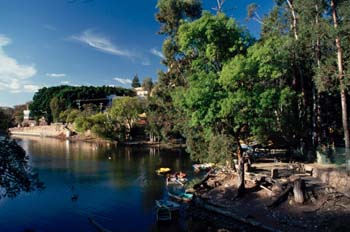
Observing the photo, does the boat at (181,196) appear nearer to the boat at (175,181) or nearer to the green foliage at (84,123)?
the boat at (175,181)

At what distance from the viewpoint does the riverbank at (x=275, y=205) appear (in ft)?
52.0

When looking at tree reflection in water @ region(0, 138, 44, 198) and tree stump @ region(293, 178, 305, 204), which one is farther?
tree stump @ region(293, 178, 305, 204)

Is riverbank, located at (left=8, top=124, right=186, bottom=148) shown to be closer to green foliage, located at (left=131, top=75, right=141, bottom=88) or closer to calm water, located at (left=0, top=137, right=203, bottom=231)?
calm water, located at (left=0, top=137, right=203, bottom=231)

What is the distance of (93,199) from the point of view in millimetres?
24875

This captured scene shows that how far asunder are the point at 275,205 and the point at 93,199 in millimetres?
14212

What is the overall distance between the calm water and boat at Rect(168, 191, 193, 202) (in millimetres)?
1609

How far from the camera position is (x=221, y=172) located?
25172 mm

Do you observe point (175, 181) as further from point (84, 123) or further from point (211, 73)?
point (84, 123)

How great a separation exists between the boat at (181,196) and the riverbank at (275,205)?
2.54 ft

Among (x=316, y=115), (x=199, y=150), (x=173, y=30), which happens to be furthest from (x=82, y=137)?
(x=316, y=115)

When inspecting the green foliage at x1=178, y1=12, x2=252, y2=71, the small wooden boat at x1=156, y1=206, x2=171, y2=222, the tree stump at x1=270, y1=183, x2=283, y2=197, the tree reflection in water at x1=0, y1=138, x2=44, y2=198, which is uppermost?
the green foliage at x1=178, y1=12, x2=252, y2=71

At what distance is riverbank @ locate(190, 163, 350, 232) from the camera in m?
15.9

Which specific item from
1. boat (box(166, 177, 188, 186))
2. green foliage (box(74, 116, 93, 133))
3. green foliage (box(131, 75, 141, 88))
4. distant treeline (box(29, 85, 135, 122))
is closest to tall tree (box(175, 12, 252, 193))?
boat (box(166, 177, 188, 186))

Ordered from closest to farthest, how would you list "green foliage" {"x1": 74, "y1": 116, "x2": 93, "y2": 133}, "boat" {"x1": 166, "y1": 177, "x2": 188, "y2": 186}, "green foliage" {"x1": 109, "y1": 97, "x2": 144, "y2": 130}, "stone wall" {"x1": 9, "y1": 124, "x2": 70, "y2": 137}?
"boat" {"x1": 166, "y1": 177, "x2": 188, "y2": 186} → "green foliage" {"x1": 109, "y1": 97, "x2": 144, "y2": 130} → "green foliage" {"x1": 74, "y1": 116, "x2": 93, "y2": 133} → "stone wall" {"x1": 9, "y1": 124, "x2": 70, "y2": 137}
